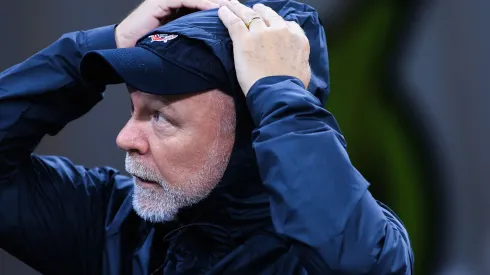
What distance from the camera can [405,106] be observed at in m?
2.02

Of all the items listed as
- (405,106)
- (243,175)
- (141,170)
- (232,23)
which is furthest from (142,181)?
(405,106)

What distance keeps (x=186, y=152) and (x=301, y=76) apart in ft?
0.72

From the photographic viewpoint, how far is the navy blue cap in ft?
3.68

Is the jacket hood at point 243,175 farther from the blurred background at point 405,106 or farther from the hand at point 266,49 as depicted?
the blurred background at point 405,106

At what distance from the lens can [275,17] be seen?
114 centimetres

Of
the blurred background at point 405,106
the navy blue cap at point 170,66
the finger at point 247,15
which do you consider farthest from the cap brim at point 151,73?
the blurred background at point 405,106

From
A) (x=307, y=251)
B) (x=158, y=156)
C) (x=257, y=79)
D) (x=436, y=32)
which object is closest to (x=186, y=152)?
(x=158, y=156)

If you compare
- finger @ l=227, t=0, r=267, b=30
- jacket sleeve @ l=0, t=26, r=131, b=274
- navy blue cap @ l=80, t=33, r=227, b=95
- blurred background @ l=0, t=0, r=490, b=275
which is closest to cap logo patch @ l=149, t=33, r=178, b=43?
navy blue cap @ l=80, t=33, r=227, b=95

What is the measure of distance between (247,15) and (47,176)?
48 centimetres

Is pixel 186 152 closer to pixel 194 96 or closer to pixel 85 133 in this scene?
pixel 194 96

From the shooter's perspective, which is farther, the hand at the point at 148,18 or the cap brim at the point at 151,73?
the hand at the point at 148,18

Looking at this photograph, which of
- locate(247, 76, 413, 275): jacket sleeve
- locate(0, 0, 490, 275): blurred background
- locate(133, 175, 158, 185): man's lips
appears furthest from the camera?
locate(0, 0, 490, 275): blurred background

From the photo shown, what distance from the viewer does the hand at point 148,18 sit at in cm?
128

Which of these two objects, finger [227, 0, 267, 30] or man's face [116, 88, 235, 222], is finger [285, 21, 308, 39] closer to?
finger [227, 0, 267, 30]
